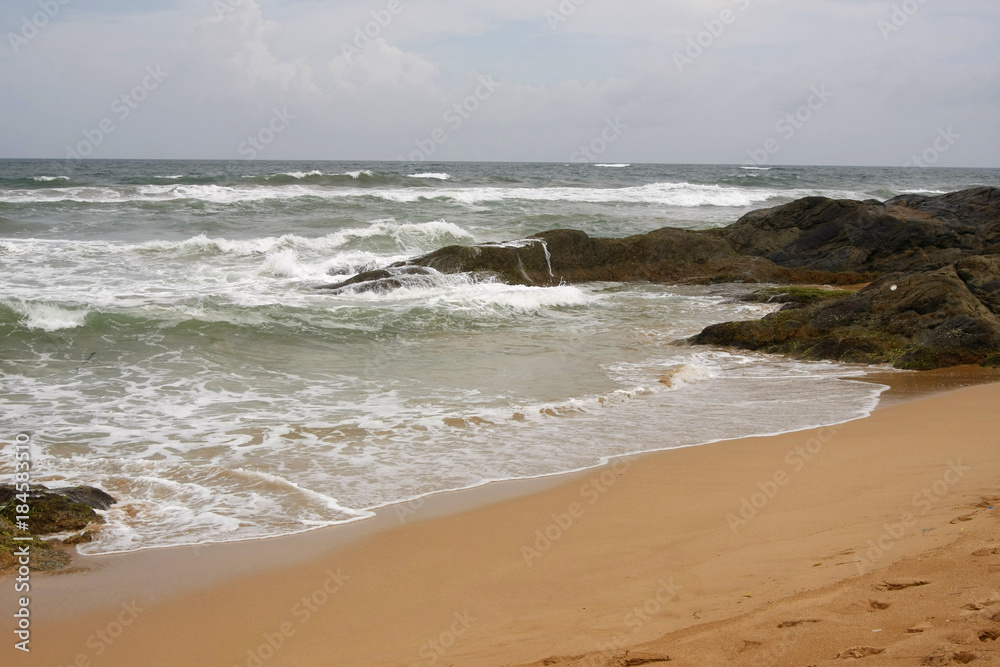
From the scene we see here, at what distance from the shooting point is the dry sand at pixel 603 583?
2814mm

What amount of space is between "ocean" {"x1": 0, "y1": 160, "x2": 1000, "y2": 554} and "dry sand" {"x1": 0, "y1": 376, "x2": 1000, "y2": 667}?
1.40 feet

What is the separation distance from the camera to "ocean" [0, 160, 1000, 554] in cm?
535

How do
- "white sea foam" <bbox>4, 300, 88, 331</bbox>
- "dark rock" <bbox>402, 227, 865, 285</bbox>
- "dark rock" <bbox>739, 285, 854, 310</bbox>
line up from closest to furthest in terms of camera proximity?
"white sea foam" <bbox>4, 300, 88, 331</bbox> → "dark rock" <bbox>739, 285, 854, 310</bbox> → "dark rock" <bbox>402, 227, 865, 285</bbox>

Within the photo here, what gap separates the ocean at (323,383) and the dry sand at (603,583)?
1.40 feet

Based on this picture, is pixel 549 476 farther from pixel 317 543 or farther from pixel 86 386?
pixel 86 386

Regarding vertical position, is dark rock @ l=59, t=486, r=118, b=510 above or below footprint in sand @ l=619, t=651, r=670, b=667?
below

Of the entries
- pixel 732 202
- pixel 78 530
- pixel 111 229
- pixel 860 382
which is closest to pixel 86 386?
pixel 78 530

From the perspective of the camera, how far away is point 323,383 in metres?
8.16

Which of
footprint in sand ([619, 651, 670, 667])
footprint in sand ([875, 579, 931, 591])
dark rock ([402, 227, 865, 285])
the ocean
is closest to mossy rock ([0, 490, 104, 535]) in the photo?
the ocean

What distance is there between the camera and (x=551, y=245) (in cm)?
1505

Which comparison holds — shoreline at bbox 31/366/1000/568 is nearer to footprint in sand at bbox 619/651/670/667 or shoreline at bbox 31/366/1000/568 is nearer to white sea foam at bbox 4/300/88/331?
footprint in sand at bbox 619/651/670/667

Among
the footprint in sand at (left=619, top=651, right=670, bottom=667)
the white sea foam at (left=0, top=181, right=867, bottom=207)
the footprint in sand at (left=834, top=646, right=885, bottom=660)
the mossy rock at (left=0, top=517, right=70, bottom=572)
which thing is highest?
the white sea foam at (left=0, top=181, right=867, bottom=207)

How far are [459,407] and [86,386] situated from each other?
13.3 ft

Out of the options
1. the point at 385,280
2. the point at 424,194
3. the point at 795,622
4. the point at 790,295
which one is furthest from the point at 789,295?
the point at 424,194
